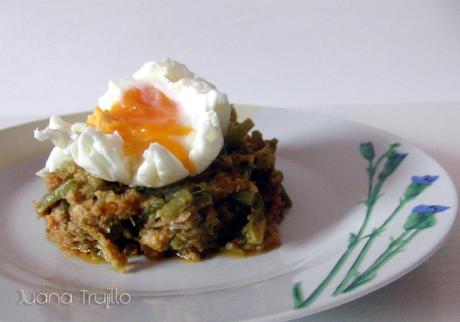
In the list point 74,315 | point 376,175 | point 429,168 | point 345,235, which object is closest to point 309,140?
point 376,175

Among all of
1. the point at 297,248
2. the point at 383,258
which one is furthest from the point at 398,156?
the point at 383,258

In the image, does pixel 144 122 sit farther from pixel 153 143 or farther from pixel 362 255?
pixel 362 255

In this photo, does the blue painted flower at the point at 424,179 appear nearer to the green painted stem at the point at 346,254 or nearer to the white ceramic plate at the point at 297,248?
the white ceramic plate at the point at 297,248

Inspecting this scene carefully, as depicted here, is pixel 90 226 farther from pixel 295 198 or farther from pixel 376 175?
pixel 376 175

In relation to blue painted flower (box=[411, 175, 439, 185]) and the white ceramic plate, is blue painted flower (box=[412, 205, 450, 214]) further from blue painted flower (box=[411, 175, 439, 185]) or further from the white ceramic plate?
blue painted flower (box=[411, 175, 439, 185])

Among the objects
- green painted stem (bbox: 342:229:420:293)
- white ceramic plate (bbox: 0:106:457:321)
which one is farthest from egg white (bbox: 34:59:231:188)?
green painted stem (bbox: 342:229:420:293)

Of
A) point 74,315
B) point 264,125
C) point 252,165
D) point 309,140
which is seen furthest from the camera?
point 264,125
